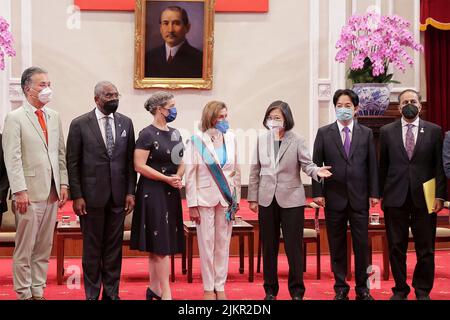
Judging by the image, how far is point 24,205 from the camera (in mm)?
5168

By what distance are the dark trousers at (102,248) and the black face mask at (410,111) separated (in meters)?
2.09

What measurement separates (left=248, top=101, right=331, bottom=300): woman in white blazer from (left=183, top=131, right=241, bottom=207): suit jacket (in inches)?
10.3

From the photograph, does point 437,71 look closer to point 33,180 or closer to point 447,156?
point 447,156

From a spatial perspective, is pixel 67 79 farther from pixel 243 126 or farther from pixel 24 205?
pixel 24 205

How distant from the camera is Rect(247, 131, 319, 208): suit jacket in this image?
5453 mm

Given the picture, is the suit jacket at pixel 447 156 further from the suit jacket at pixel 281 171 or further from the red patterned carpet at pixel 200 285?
the red patterned carpet at pixel 200 285

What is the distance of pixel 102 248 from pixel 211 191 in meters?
0.84

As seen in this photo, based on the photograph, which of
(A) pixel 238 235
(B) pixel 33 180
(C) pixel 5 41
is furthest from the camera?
(C) pixel 5 41

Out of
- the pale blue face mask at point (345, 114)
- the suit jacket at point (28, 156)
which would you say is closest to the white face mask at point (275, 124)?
the pale blue face mask at point (345, 114)

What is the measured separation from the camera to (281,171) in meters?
5.50

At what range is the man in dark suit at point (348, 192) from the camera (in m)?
5.52

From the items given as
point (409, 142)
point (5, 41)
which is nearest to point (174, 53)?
point (5, 41)

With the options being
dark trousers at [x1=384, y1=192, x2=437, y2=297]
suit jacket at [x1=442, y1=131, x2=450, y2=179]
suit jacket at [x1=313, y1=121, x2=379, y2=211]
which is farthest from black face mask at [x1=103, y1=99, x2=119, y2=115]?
suit jacket at [x1=442, y1=131, x2=450, y2=179]

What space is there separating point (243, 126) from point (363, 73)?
1574 mm
